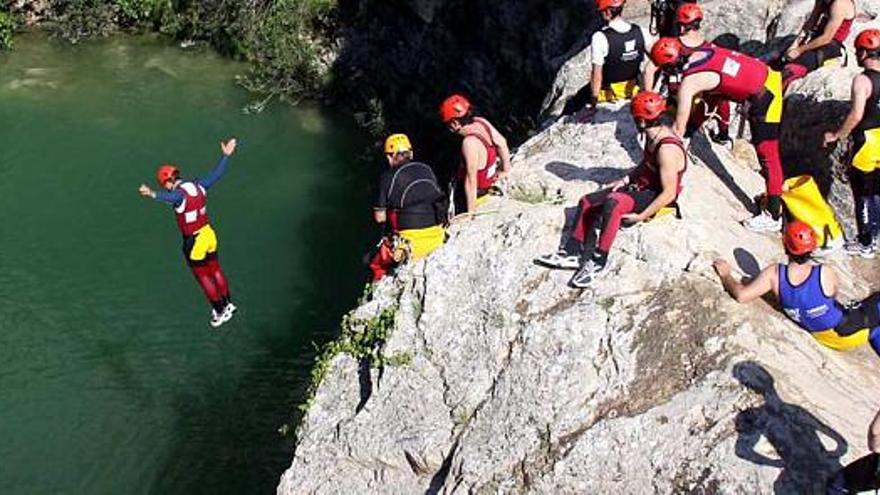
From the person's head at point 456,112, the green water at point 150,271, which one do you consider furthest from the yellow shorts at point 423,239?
the green water at point 150,271

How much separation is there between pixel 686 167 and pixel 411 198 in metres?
2.69

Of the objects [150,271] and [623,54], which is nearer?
[623,54]

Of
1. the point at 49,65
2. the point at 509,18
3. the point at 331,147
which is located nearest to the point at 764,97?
the point at 509,18

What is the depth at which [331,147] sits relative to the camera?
1026 inches

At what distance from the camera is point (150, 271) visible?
20.3 meters

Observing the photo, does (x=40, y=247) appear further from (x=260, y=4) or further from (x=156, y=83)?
(x=260, y=4)

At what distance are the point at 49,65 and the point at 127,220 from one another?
8809 mm

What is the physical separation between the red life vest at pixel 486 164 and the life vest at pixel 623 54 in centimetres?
197

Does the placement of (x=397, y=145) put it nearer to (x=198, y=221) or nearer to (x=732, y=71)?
(x=732, y=71)

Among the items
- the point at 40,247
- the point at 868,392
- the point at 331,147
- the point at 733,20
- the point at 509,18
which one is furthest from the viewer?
the point at 331,147

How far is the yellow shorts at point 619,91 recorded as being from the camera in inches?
478

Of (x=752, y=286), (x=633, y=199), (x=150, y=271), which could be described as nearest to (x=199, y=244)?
(x=633, y=199)

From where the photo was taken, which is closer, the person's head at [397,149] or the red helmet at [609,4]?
the person's head at [397,149]

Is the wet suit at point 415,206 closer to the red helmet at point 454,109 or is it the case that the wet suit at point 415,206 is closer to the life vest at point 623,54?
the red helmet at point 454,109
